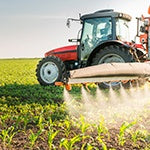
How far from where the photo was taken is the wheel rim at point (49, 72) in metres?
10.1

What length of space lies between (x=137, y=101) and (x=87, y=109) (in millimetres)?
1442

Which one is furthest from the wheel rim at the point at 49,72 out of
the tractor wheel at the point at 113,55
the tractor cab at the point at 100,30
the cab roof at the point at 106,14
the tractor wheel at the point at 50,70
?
the cab roof at the point at 106,14

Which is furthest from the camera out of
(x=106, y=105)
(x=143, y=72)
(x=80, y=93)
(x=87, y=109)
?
(x=80, y=93)

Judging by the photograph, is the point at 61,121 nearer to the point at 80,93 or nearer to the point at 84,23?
the point at 80,93

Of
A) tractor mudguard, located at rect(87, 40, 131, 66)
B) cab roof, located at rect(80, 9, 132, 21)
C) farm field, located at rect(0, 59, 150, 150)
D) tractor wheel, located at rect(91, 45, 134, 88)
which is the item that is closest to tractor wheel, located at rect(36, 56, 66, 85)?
farm field, located at rect(0, 59, 150, 150)

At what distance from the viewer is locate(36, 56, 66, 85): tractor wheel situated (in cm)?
995

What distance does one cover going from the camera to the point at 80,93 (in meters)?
8.99

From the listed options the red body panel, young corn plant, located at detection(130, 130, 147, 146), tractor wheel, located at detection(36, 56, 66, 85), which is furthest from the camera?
the red body panel

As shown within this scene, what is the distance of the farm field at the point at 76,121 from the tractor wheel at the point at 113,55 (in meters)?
0.72

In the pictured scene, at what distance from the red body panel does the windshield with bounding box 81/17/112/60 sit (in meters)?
0.55

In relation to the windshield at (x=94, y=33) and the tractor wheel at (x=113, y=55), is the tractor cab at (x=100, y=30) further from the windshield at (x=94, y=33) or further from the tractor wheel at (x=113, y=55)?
the tractor wheel at (x=113, y=55)

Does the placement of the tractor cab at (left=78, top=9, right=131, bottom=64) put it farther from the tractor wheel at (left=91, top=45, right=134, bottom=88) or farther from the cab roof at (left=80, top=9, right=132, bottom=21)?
the tractor wheel at (left=91, top=45, right=134, bottom=88)

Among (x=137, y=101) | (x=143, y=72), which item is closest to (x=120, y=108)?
(x=137, y=101)

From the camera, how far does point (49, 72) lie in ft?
33.7
